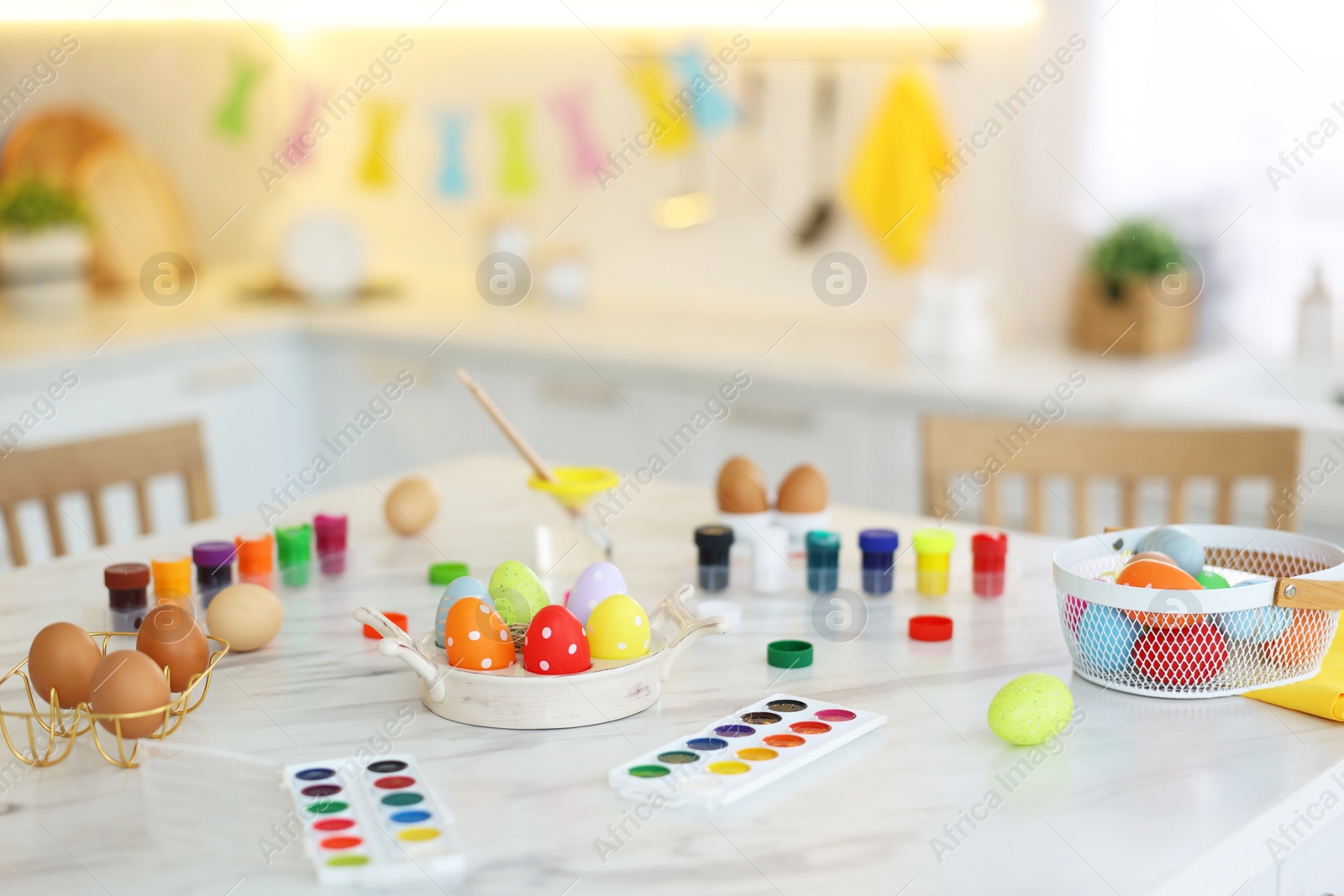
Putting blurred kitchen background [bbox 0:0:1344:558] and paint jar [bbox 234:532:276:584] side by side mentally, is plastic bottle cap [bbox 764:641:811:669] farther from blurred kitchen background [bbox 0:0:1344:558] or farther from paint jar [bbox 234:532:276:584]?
blurred kitchen background [bbox 0:0:1344:558]

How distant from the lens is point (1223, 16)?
2.69 metres

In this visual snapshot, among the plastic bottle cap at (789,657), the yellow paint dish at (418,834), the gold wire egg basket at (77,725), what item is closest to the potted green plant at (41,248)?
the gold wire egg basket at (77,725)

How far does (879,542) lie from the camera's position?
142 cm

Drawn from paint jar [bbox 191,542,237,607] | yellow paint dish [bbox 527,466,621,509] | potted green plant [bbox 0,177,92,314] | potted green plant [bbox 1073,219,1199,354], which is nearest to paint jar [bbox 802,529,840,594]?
yellow paint dish [bbox 527,466,621,509]

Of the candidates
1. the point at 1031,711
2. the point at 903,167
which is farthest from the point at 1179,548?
the point at 903,167

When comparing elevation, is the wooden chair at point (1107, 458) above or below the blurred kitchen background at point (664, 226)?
below

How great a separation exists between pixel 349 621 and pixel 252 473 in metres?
1.97

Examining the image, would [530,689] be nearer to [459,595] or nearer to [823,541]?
[459,595]

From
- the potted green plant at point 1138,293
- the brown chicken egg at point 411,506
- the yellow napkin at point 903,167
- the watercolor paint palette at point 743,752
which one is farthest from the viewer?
the yellow napkin at point 903,167

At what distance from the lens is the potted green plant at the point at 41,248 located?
3.15 meters

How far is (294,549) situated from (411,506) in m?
0.18

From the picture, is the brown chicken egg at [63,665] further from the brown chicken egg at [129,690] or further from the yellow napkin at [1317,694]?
the yellow napkin at [1317,694]

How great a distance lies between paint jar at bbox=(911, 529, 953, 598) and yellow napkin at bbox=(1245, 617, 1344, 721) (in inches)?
13.3

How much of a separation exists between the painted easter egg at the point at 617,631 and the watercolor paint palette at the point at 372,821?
0.57 feet
